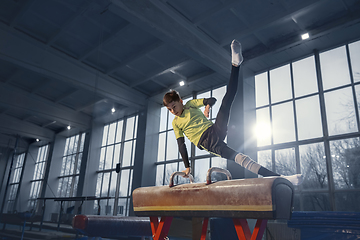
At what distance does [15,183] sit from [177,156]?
556cm

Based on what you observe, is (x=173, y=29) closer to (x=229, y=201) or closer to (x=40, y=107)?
(x=40, y=107)

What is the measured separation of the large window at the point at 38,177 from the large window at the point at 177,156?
4358mm

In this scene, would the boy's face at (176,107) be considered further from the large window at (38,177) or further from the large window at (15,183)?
the large window at (38,177)

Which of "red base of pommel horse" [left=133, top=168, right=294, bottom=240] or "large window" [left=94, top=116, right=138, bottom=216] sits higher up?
"large window" [left=94, top=116, right=138, bottom=216]

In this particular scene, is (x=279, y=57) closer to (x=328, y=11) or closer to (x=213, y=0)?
(x=328, y=11)

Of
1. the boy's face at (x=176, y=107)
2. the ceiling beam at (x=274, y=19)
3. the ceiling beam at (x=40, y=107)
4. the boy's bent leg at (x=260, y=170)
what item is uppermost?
the ceiling beam at (x=274, y=19)

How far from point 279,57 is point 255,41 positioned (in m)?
0.93

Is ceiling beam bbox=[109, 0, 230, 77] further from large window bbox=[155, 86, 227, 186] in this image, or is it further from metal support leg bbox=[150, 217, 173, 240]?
metal support leg bbox=[150, 217, 173, 240]

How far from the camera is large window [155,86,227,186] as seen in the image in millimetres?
8867

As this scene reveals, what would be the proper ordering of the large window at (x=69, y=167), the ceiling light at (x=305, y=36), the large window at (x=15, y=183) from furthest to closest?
the large window at (x=69, y=167) → the ceiling light at (x=305, y=36) → the large window at (x=15, y=183)

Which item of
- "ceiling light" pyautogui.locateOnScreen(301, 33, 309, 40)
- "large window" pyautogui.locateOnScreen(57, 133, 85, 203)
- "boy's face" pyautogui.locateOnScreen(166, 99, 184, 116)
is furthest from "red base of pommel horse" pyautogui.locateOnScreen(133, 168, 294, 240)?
"ceiling light" pyautogui.locateOnScreen(301, 33, 309, 40)

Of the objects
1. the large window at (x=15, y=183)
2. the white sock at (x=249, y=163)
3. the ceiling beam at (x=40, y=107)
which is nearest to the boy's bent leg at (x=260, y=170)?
the white sock at (x=249, y=163)

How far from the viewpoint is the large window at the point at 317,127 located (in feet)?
20.5

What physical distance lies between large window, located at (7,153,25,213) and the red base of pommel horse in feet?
11.9
